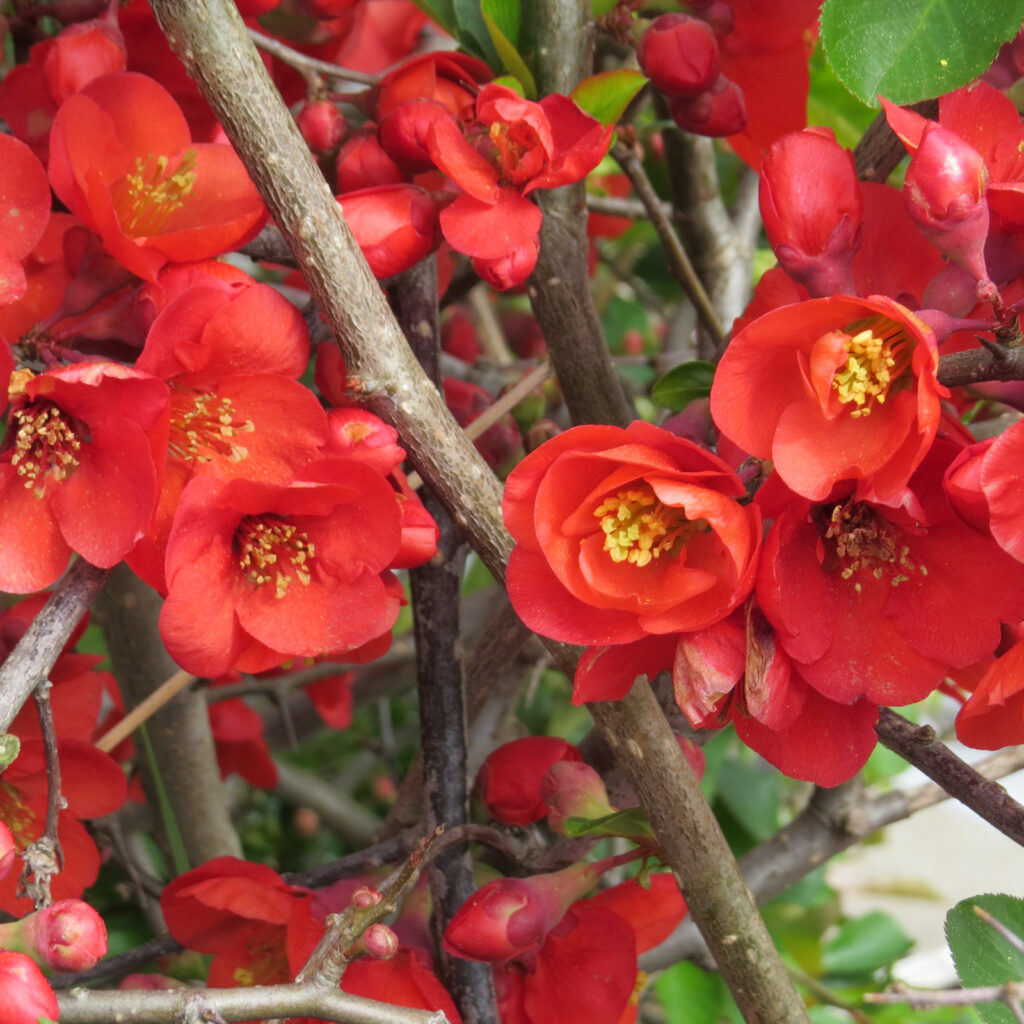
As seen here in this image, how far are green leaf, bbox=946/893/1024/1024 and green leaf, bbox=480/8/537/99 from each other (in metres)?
0.52

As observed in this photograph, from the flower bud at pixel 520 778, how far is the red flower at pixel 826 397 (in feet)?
1.08

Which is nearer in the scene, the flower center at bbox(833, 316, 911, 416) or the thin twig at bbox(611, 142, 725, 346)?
the flower center at bbox(833, 316, 911, 416)

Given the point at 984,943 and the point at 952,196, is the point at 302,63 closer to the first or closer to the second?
the point at 952,196

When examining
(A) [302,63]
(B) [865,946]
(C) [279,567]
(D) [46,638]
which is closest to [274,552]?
(C) [279,567]

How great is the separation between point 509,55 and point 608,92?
65 millimetres

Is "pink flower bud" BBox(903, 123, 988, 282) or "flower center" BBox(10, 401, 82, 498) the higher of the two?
"pink flower bud" BBox(903, 123, 988, 282)

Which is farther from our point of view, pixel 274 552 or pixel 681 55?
pixel 681 55

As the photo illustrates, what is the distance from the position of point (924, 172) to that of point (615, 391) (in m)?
0.28

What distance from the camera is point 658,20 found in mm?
697

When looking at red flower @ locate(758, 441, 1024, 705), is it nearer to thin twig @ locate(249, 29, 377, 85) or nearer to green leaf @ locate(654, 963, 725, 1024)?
thin twig @ locate(249, 29, 377, 85)

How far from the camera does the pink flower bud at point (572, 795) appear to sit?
0.69 metres

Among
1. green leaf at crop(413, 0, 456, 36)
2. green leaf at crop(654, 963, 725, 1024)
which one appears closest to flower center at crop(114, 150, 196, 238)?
green leaf at crop(413, 0, 456, 36)

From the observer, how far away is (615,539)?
A: 505 millimetres

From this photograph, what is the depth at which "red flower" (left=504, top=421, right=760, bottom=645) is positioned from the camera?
47cm
